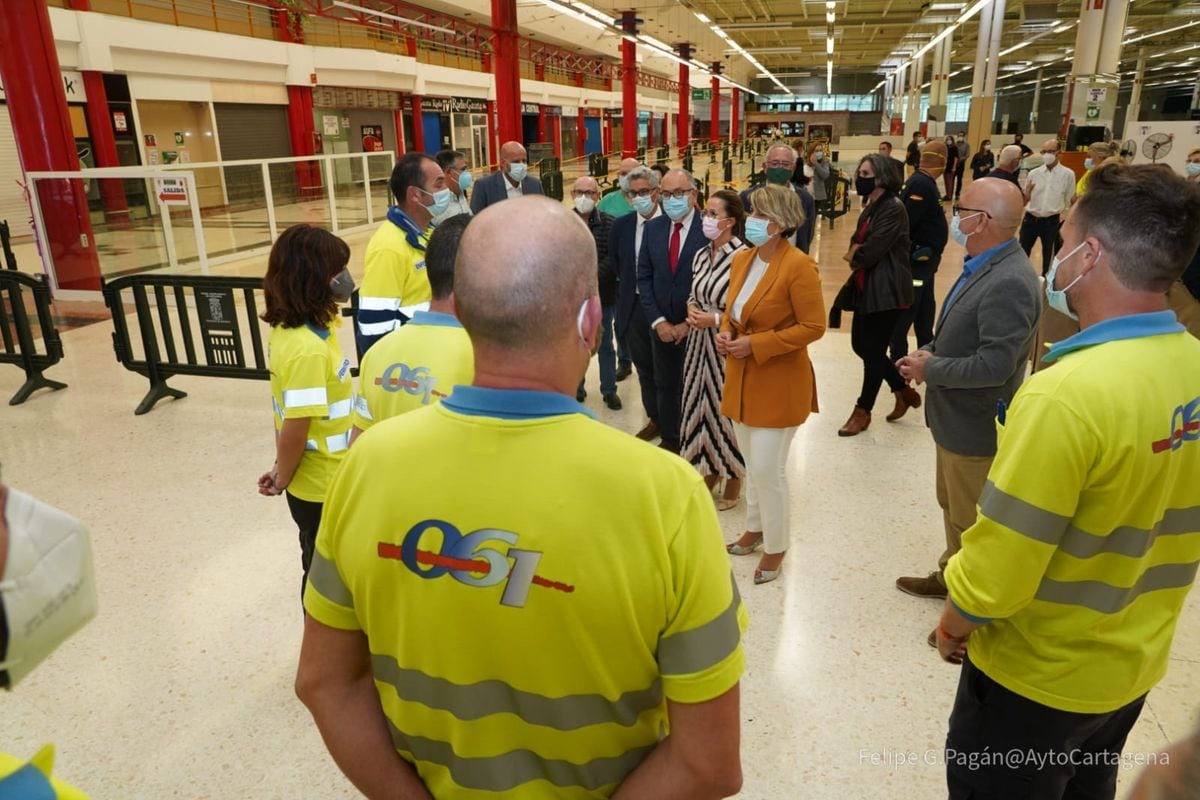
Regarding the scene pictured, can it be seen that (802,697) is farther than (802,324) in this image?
No

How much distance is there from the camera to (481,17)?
26609 millimetres

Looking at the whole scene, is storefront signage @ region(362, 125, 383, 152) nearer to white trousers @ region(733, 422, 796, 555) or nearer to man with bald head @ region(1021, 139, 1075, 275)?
man with bald head @ region(1021, 139, 1075, 275)

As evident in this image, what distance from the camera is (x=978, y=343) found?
2689 mm

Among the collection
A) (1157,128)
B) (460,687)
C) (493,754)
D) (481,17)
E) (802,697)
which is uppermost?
(481,17)

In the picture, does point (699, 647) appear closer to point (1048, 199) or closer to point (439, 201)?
point (439, 201)

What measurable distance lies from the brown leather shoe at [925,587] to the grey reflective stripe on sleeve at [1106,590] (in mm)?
1641

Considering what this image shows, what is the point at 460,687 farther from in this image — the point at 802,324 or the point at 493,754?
the point at 802,324

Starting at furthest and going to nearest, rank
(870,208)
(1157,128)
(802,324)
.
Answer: (1157,128) → (870,208) → (802,324)

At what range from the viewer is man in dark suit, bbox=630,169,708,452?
416cm

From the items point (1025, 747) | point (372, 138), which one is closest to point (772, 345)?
point (1025, 747)

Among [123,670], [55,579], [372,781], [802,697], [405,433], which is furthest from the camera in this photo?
[123,670]

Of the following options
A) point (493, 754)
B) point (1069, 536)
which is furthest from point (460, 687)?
point (1069, 536)

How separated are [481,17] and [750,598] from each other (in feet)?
91.9

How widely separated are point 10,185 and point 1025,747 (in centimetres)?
1904
